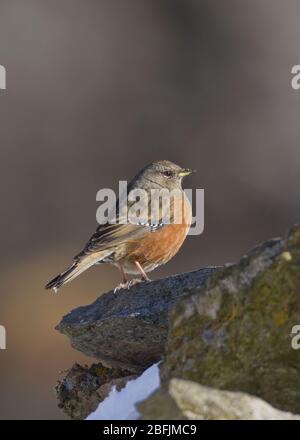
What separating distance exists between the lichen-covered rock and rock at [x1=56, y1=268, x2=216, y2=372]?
4.57ft

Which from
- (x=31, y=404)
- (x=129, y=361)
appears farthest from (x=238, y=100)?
(x=129, y=361)

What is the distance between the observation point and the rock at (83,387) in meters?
7.27

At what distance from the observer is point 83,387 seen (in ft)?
24.4

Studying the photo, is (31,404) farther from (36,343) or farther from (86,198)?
(86,198)

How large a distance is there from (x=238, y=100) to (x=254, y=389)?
769 inches

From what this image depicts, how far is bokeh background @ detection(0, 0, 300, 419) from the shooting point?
20672 mm

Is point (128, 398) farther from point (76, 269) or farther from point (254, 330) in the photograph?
point (76, 269)

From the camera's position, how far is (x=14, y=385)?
1922 centimetres

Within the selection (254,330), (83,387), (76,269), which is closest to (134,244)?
(76,269)

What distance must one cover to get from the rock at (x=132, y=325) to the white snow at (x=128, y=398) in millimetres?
536

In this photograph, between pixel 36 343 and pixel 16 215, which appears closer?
pixel 36 343

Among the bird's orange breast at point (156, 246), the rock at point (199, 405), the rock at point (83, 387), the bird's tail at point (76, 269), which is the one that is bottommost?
the rock at point (83, 387)

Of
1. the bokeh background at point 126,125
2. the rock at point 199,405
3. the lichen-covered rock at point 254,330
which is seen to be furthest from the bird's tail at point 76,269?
the bokeh background at point 126,125

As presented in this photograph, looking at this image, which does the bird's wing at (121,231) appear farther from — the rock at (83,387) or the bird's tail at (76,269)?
the rock at (83,387)
